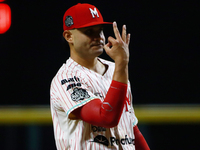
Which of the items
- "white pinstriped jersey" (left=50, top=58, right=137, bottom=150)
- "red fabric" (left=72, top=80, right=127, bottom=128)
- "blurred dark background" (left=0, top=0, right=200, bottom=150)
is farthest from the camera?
"blurred dark background" (left=0, top=0, right=200, bottom=150)

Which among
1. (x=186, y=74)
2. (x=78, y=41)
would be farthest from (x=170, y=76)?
(x=78, y=41)

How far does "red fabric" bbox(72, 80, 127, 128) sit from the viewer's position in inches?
45.2

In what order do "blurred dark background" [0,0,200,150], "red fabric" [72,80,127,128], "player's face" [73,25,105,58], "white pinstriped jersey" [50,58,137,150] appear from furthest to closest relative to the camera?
"blurred dark background" [0,0,200,150] → "player's face" [73,25,105,58] → "white pinstriped jersey" [50,58,137,150] → "red fabric" [72,80,127,128]

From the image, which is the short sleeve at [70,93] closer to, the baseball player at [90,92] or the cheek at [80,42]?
the baseball player at [90,92]

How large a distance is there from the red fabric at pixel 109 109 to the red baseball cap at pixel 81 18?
0.35 m

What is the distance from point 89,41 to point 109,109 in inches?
14.2

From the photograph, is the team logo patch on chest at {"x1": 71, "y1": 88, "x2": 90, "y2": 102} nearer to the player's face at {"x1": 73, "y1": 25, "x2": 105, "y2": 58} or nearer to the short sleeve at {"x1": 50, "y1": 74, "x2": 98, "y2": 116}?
the short sleeve at {"x1": 50, "y1": 74, "x2": 98, "y2": 116}

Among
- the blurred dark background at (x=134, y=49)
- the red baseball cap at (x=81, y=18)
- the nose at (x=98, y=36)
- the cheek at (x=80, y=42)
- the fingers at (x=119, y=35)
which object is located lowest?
the blurred dark background at (x=134, y=49)

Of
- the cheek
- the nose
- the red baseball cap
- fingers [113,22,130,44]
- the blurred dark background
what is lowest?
the blurred dark background

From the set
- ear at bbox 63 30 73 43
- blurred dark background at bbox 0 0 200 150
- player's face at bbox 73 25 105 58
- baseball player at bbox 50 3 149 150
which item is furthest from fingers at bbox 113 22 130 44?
blurred dark background at bbox 0 0 200 150

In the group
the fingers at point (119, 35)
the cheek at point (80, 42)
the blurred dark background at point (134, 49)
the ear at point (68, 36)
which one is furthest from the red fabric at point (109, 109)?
the blurred dark background at point (134, 49)

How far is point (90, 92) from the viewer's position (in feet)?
4.17

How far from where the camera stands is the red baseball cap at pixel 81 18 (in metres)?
1.38

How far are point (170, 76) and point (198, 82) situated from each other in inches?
16.2
